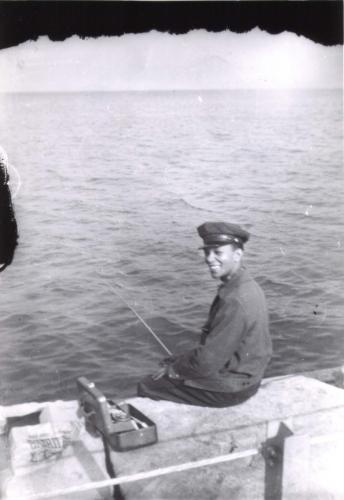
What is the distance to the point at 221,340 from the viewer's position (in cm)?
438

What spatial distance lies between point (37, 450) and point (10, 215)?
2.39 m

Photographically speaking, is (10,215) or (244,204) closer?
(10,215)

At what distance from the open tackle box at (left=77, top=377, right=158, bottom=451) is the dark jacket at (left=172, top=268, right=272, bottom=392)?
54cm

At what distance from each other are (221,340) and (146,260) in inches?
432

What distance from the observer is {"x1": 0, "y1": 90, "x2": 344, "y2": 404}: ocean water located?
1083 centimetres

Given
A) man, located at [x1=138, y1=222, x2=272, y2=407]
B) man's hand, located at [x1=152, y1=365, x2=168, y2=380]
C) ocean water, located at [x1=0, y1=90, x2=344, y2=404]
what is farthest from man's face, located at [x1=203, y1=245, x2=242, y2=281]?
ocean water, located at [x1=0, y1=90, x2=344, y2=404]

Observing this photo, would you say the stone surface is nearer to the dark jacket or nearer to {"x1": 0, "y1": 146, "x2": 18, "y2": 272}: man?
the dark jacket

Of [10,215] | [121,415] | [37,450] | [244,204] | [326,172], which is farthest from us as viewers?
[326,172]

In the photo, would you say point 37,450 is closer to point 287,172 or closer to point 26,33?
point 26,33

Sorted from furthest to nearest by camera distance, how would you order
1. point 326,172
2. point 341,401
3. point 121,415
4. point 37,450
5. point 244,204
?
point 326,172 < point 244,204 < point 341,401 < point 121,415 < point 37,450

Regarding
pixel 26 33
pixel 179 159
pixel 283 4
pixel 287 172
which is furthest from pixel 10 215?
pixel 179 159

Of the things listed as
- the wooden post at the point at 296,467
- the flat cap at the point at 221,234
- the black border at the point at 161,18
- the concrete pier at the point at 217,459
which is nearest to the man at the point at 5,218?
the black border at the point at 161,18

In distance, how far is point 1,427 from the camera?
5.67 m

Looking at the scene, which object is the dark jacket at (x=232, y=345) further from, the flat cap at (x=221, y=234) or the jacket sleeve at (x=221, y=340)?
the flat cap at (x=221, y=234)
